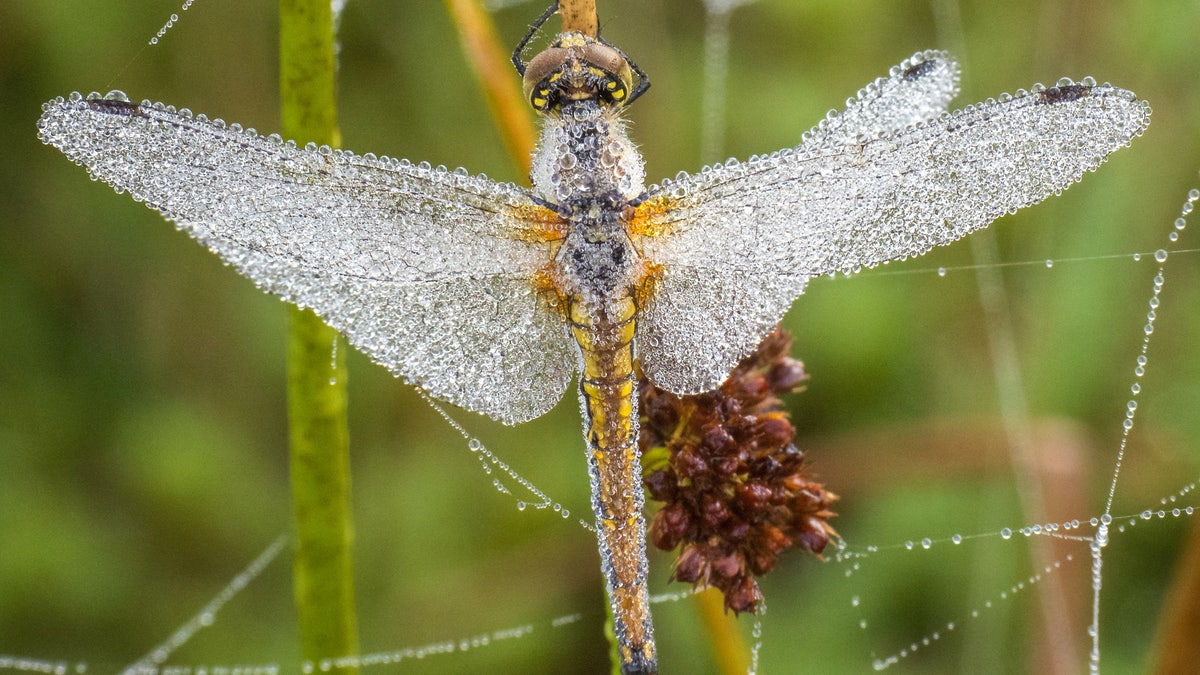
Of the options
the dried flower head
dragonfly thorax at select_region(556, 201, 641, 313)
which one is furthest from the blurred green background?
dragonfly thorax at select_region(556, 201, 641, 313)

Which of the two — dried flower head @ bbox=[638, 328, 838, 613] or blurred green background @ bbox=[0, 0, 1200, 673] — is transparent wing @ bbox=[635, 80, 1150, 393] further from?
blurred green background @ bbox=[0, 0, 1200, 673]

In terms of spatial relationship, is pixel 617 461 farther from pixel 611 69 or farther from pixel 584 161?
pixel 611 69

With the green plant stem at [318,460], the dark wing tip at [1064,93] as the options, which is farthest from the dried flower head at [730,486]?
the dark wing tip at [1064,93]

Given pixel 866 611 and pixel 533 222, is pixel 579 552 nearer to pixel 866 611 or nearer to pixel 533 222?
pixel 866 611

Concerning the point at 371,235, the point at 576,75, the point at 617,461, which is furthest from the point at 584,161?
the point at 617,461

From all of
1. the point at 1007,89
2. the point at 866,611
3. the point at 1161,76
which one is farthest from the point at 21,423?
the point at 1161,76
